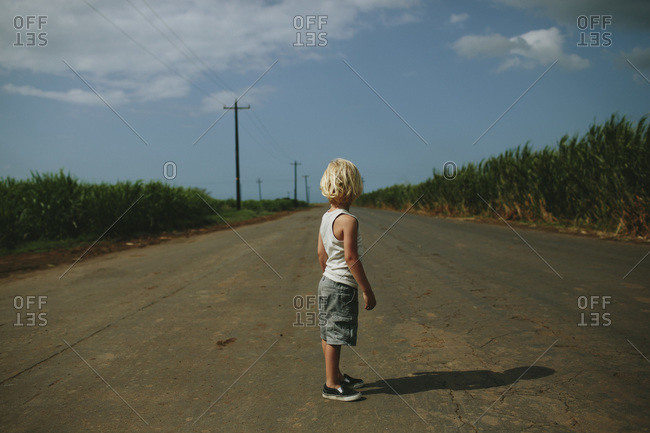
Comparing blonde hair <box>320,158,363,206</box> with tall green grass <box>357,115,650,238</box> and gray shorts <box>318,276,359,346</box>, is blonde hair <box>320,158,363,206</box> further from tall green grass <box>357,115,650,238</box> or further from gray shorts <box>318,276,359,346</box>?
tall green grass <box>357,115,650,238</box>

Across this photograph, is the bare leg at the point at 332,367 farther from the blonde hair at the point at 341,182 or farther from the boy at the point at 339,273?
the blonde hair at the point at 341,182

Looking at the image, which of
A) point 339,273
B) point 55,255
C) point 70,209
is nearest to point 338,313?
point 339,273

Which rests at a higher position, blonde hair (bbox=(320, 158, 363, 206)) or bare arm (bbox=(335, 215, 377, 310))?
blonde hair (bbox=(320, 158, 363, 206))

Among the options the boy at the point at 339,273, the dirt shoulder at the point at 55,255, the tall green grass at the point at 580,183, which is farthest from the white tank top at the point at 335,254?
the tall green grass at the point at 580,183

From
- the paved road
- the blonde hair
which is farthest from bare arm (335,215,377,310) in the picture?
the paved road

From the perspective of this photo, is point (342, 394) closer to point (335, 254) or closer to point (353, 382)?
point (353, 382)

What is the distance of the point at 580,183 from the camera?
11.2m

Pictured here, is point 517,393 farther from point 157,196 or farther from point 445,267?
point 157,196

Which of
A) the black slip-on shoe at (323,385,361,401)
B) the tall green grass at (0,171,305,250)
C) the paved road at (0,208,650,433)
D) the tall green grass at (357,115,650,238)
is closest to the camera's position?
the paved road at (0,208,650,433)

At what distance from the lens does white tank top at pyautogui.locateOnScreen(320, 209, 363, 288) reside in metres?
2.49

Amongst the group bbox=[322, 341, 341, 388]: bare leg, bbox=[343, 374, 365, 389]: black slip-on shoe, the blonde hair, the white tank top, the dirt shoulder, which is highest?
the blonde hair

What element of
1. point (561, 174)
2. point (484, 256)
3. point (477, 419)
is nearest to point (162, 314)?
point (477, 419)

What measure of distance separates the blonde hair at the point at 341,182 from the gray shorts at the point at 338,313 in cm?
53

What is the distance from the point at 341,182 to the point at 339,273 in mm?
577
